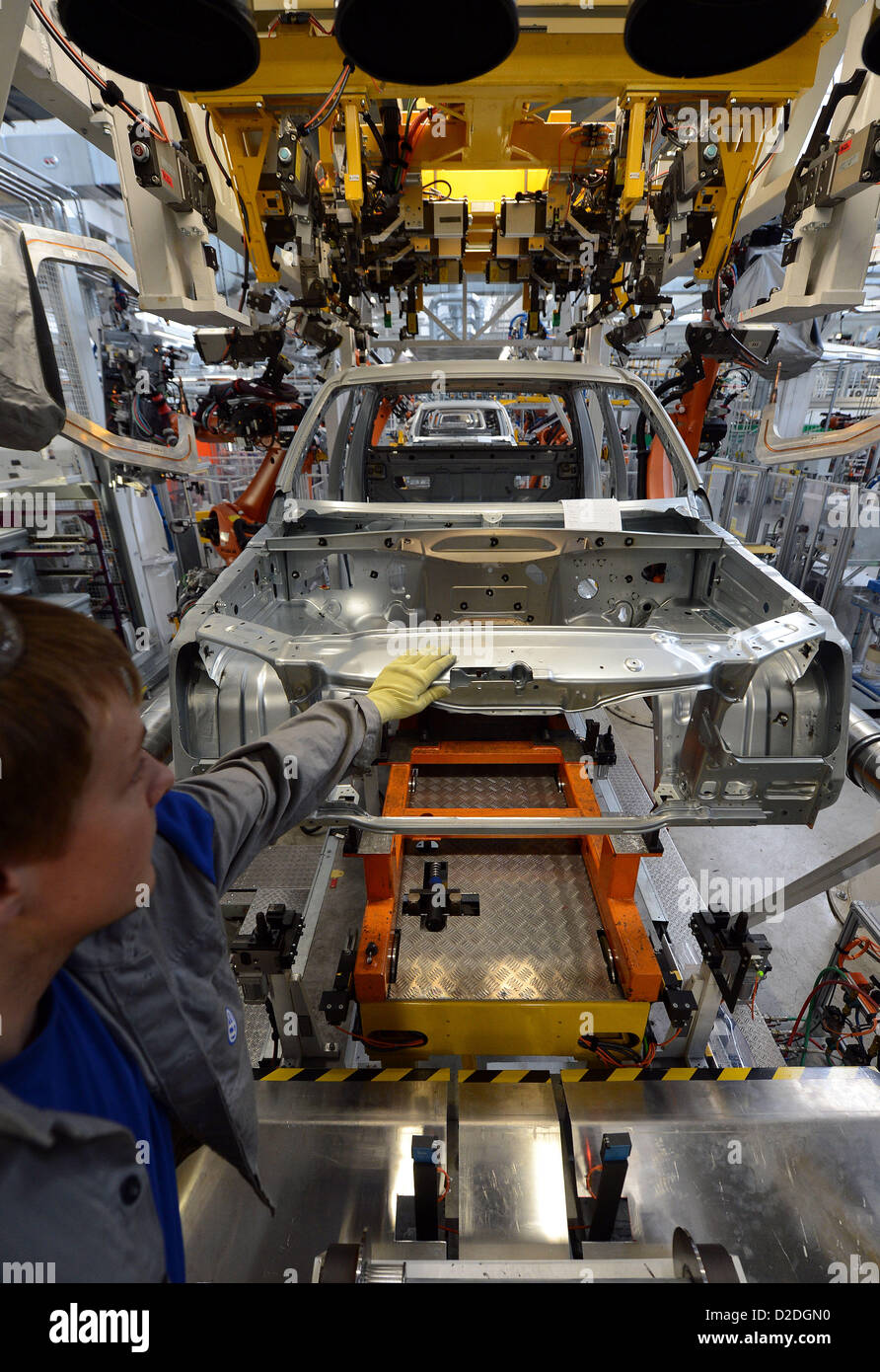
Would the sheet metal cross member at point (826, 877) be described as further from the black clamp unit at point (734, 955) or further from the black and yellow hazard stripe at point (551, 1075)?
the black and yellow hazard stripe at point (551, 1075)

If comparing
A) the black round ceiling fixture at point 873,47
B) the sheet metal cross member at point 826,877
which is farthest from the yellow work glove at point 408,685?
the black round ceiling fixture at point 873,47

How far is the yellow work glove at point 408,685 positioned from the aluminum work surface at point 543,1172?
1.32 metres

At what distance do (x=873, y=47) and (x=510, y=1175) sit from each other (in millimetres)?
2895

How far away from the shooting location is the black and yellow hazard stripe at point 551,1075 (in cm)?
219

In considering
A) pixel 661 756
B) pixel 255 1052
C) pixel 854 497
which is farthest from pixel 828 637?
pixel 854 497

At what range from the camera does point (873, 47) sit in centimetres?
122

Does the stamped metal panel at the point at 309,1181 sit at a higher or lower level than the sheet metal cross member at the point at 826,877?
lower

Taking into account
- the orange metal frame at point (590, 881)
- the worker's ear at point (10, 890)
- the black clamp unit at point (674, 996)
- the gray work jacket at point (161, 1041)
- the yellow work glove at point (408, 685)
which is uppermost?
the worker's ear at point (10, 890)

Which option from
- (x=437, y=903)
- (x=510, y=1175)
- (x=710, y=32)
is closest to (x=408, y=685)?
(x=437, y=903)

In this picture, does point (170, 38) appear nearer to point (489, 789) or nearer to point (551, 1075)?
point (489, 789)

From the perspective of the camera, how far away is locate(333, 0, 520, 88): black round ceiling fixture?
1.23 m

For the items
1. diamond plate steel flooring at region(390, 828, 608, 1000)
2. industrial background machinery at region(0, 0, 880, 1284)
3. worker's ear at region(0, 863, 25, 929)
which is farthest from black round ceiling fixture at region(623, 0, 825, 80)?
diamond plate steel flooring at region(390, 828, 608, 1000)

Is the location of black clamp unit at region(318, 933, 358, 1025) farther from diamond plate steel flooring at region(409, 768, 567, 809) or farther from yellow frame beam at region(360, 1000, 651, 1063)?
diamond plate steel flooring at region(409, 768, 567, 809)

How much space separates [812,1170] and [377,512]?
2.83m
